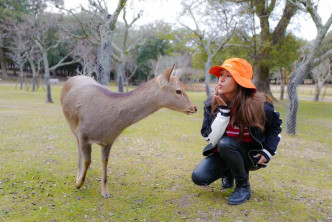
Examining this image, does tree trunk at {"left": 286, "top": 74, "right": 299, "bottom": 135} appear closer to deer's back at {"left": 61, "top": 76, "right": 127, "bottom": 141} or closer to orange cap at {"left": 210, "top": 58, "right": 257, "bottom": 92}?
orange cap at {"left": 210, "top": 58, "right": 257, "bottom": 92}

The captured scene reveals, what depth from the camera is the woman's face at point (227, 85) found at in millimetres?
2873

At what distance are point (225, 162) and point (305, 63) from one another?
5.41m

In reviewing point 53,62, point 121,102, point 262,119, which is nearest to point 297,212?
point 262,119

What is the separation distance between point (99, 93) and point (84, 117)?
1.10 feet

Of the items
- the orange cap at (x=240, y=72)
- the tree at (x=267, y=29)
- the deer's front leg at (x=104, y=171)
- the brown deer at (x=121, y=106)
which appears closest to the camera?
the orange cap at (x=240, y=72)

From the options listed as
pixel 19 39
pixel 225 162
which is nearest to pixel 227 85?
pixel 225 162

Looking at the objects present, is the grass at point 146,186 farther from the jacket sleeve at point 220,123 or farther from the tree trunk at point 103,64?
the tree trunk at point 103,64

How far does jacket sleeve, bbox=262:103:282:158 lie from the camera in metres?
2.93

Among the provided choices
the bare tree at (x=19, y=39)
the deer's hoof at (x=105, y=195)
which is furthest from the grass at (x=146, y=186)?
the bare tree at (x=19, y=39)

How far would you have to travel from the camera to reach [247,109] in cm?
277

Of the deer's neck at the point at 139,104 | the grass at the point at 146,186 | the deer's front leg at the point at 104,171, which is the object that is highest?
the deer's neck at the point at 139,104

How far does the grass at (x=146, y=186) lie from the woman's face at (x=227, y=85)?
4.36ft

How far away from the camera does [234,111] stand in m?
2.87

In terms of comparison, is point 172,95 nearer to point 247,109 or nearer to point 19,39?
point 247,109
